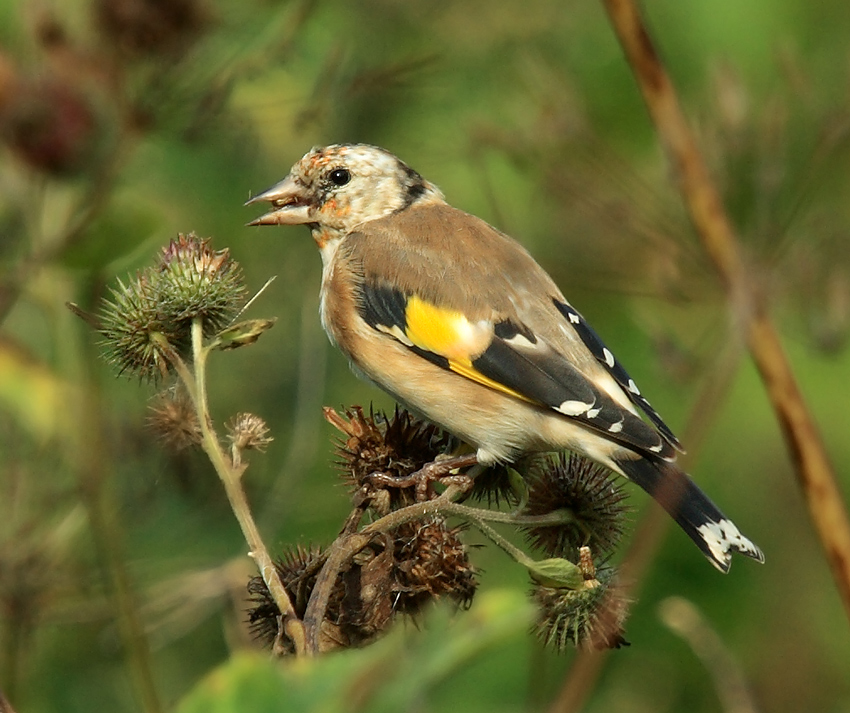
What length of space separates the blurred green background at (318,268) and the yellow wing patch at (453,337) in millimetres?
559

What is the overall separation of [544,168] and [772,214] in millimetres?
853

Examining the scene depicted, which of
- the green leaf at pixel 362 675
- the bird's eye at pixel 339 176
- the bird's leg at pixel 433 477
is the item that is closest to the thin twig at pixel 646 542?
the bird's leg at pixel 433 477

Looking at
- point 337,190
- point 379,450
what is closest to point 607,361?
point 379,450

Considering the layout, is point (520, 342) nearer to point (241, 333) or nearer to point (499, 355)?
point (499, 355)

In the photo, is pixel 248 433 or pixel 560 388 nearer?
pixel 248 433

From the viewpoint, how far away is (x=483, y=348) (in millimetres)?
3760

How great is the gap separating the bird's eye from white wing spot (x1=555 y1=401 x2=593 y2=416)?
1.35 metres

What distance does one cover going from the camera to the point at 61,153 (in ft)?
12.3

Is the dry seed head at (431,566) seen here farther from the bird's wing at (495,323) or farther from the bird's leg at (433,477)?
the bird's wing at (495,323)

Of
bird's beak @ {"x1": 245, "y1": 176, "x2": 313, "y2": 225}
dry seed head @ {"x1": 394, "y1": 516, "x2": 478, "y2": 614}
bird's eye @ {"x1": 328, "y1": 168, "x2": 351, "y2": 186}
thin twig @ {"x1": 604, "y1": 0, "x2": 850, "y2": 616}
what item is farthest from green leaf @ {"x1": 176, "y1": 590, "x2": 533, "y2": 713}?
bird's eye @ {"x1": 328, "y1": 168, "x2": 351, "y2": 186}

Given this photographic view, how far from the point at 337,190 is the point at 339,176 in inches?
2.1

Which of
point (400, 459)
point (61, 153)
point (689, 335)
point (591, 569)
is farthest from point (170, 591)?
point (689, 335)

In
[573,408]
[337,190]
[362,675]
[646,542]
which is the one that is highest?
[362,675]

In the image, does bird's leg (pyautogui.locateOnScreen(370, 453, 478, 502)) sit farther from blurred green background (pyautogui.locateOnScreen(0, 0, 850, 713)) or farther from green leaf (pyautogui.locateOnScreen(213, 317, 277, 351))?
green leaf (pyautogui.locateOnScreen(213, 317, 277, 351))
